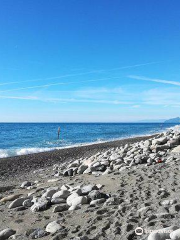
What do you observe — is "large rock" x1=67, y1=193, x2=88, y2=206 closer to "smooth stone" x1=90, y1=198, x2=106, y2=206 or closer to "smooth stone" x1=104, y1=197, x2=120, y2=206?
"smooth stone" x1=90, y1=198, x2=106, y2=206

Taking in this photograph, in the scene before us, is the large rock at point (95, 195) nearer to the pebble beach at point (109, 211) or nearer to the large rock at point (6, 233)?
the pebble beach at point (109, 211)

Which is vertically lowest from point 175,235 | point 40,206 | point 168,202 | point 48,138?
point 48,138


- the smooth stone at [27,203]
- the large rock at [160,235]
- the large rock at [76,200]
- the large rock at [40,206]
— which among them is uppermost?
the large rock at [160,235]

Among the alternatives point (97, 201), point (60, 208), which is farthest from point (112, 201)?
point (60, 208)

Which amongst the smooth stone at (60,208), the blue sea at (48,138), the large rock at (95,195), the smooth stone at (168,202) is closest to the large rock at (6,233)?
the smooth stone at (60,208)

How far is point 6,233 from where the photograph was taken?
4496 millimetres

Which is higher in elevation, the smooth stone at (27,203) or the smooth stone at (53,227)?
the smooth stone at (53,227)

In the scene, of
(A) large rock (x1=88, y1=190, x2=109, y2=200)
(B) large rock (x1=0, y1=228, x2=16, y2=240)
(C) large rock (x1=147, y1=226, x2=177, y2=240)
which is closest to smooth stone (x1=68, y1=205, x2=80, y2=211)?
(A) large rock (x1=88, y1=190, x2=109, y2=200)

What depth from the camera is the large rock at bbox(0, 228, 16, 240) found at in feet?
14.5

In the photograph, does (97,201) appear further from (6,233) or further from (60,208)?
(6,233)

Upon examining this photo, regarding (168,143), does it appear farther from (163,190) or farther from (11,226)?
(11,226)

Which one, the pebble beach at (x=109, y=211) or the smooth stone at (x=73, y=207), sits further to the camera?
the smooth stone at (x=73, y=207)

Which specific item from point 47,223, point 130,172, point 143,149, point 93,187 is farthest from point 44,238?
point 143,149

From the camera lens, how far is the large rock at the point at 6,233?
4418mm
